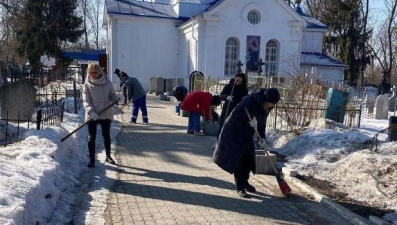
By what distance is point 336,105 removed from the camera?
11664 mm

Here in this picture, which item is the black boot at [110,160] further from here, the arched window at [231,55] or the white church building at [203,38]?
the arched window at [231,55]

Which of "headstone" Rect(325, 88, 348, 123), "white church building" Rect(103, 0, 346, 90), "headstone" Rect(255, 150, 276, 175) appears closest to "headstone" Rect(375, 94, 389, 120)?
"headstone" Rect(325, 88, 348, 123)

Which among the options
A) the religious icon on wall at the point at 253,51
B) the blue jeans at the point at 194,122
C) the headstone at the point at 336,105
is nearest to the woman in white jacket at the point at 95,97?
the blue jeans at the point at 194,122

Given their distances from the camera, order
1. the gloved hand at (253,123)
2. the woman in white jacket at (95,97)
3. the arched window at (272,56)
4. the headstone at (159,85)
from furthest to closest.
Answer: the arched window at (272,56) → the headstone at (159,85) → the woman in white jacket at (95,97) → the gloved hand at (253,123)

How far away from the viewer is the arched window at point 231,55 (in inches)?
1169

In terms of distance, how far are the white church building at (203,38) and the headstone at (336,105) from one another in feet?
52.8

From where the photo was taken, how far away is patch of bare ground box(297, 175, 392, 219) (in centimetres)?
515

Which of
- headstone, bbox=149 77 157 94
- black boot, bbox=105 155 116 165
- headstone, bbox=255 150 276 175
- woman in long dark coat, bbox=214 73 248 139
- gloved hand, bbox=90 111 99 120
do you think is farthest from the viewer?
headstone, bbox=149 77 157 94

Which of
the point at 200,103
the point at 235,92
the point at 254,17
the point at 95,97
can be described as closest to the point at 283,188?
the point at 235,92

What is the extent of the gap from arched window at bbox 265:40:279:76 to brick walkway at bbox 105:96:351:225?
2277 cm

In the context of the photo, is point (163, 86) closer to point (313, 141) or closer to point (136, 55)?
point (136, 55)

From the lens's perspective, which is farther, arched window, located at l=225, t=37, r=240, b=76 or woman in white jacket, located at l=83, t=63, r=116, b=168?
arched window, located at l=225, t=37, r=240, b=76

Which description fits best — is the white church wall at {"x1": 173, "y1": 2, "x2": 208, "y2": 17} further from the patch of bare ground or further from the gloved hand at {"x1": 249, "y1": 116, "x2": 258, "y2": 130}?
the gloved hand at {"x1": 249, "y1": 116, "x2": 258, "y2": 130}

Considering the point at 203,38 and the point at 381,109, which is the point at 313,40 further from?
the point at 381,109
